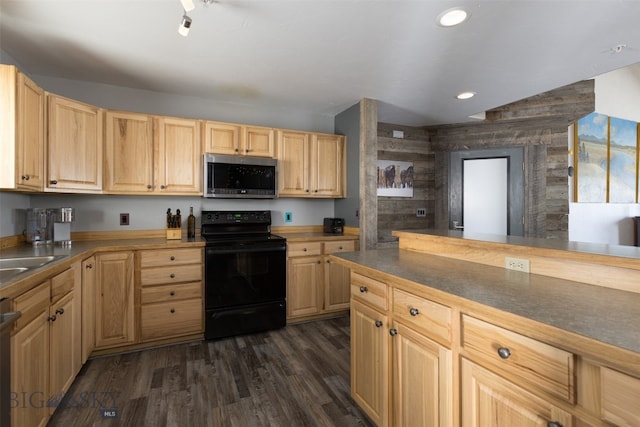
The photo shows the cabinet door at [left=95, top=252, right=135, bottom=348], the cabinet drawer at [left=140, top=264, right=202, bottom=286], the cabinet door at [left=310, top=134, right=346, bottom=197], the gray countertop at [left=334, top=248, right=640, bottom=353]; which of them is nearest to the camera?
the gray countertop at [left=334, top=248, right=640, bottom=353]

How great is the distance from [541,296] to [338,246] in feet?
7.72

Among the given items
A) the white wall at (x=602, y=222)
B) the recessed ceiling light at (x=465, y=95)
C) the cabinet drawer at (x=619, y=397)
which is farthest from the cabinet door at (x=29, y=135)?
the white wall at (x=602, y=222)

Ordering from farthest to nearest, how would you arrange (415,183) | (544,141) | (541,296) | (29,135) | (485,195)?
(415,183), (485,195), (544,141), (29,135), (541,296)

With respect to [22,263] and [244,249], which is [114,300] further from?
[244,249]

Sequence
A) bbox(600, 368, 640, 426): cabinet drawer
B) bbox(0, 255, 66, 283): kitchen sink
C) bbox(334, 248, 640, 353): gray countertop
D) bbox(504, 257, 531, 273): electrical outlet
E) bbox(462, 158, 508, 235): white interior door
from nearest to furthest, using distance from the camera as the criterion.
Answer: bbox(600, 368, 640, 426): cabinet drawer < bbox(334, 248, 640, 353): gray countertop < bbox(504, 257, 531, 273): electrical outlet < bbox(0, 255, 66, 283): kitchen sink < bbox(462, 158, 508, 235): white interior door

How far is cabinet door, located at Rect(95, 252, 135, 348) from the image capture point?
93.7 inches

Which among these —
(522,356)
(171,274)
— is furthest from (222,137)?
(522,356)

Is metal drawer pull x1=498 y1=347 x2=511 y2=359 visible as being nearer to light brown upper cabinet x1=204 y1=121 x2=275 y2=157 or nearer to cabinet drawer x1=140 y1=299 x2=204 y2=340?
cabinet drawer x1=140 y1=299 x2=204 y2=340

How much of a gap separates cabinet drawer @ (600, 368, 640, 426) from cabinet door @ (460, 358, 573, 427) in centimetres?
11

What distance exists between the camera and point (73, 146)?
2340 millimetres

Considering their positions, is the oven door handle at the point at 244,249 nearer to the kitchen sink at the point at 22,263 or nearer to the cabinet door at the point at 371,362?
the kitchen sink at the point at 22,263

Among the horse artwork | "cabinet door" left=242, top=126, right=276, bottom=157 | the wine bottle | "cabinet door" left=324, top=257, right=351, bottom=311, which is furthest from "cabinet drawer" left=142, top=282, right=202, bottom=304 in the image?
the horse artwork

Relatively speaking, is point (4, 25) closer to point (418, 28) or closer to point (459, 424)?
point (418, 28)

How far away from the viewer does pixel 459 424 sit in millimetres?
1103
